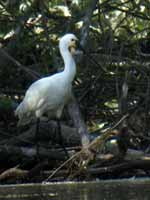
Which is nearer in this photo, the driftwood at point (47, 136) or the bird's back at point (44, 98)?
the driftwood at point (47, 136)

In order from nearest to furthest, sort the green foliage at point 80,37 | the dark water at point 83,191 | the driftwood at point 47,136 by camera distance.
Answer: the dark water at point 83,191 → the driftwood at point 47,136 → the green foliage at point 80,37

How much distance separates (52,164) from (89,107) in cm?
163

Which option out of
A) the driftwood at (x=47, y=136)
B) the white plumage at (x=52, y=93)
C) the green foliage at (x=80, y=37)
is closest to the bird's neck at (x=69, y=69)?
the white plumage at (x=52, y=93)

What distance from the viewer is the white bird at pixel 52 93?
514 inches

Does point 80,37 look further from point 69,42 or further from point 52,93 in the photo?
point 52,93

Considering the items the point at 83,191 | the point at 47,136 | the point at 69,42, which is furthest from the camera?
the point at 47,136

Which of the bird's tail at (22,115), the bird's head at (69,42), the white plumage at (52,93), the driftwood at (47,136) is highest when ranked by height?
the bird's head at (69,42)

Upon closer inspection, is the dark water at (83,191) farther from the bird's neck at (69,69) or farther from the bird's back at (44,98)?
the bird's neck at (69,69)

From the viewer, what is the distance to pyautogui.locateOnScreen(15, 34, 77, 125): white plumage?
13047 millimetres

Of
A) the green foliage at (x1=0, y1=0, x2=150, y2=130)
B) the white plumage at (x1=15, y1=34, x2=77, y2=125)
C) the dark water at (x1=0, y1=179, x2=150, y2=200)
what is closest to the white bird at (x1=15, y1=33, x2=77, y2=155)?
the white plumage at (x1=15, y1=34, x2=77, y2=125)

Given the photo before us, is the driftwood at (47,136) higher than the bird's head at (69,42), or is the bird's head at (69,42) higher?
the bird's head at (69,42)

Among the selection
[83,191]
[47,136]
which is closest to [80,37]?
[47,136]

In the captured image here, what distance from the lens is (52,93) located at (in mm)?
13336

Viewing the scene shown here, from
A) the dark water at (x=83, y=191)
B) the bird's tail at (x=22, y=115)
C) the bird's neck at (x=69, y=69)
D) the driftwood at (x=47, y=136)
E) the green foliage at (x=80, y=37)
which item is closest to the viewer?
the dark water at (x=83, y=191)
